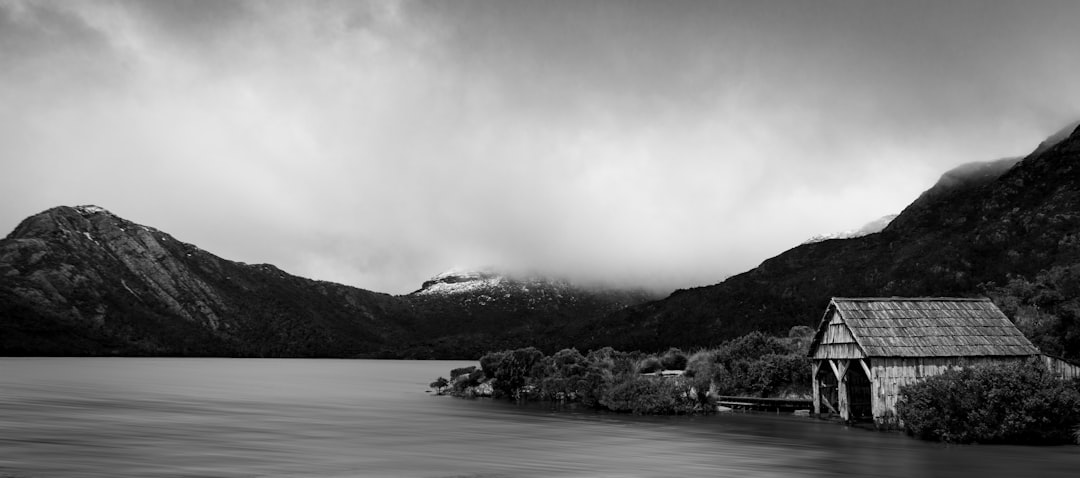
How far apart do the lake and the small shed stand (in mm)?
2677

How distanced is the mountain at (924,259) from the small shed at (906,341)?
48218 mm

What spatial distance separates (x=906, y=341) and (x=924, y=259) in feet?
260

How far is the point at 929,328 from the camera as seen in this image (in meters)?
36.2

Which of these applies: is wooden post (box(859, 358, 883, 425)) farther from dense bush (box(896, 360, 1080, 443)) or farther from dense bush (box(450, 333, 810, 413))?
dense bush (box(450, 333, 810, 413))

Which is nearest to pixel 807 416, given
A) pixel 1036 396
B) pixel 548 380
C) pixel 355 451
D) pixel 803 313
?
pixel 1036 396

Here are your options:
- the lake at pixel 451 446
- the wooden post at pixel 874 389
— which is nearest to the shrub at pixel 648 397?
the lake at pixel 451 446

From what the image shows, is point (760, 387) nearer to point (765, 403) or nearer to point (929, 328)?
point (765, 403)

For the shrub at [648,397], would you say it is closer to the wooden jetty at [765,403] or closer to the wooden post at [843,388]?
the wooden jetty at [765,403]

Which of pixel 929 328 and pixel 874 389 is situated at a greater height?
pixel 929 328

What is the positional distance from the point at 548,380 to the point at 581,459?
102 feet

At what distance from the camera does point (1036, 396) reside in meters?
30.0

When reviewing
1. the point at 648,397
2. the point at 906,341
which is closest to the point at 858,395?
the point at 906,341

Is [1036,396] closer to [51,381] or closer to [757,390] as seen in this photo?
[757,390]

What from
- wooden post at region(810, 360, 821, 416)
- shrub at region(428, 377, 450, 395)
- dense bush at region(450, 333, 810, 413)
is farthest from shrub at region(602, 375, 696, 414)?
shrub at region(428, 377, 450, 395)
